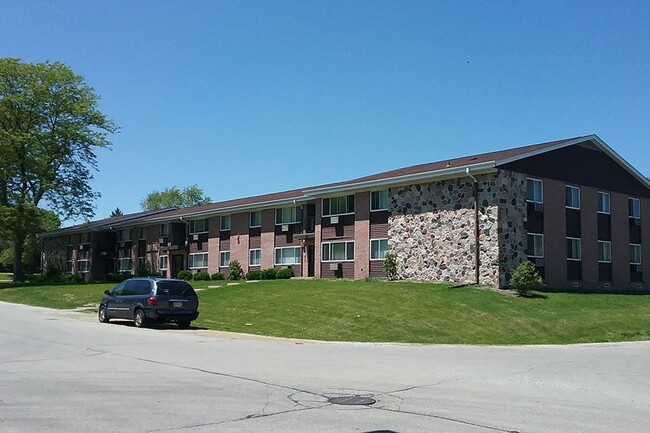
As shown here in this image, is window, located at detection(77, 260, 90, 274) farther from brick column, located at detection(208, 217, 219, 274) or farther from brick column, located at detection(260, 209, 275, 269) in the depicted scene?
brick column, located at detection(260, 209, 275, 269)

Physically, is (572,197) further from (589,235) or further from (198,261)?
(198,261)

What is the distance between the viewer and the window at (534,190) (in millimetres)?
33750

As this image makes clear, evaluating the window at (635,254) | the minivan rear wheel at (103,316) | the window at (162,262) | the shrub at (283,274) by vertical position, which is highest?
the window at (635,254)

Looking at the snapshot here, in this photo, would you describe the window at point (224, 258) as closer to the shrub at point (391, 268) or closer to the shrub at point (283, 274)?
the shrub at point (283, 274)

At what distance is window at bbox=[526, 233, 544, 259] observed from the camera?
33281 mm

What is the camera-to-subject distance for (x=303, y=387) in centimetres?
1033

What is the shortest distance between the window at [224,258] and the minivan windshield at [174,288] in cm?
2630

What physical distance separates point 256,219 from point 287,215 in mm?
3358

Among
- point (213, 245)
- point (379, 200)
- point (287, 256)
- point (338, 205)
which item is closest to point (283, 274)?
point (287, 256)

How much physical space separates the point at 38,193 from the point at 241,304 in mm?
38153

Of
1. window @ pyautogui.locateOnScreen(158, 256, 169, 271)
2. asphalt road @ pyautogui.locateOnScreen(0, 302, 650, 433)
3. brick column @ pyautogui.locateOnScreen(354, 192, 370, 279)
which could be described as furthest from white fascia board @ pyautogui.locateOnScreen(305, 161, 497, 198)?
window @ pyautogui.locateOnScreen(158, 256, 169, 271)

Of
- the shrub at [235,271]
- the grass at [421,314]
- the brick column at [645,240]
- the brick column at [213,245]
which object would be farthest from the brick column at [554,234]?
the brick column at [213,245]

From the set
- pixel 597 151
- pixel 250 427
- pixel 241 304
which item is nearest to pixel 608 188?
pixel 597 151

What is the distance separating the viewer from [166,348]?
16.1m
